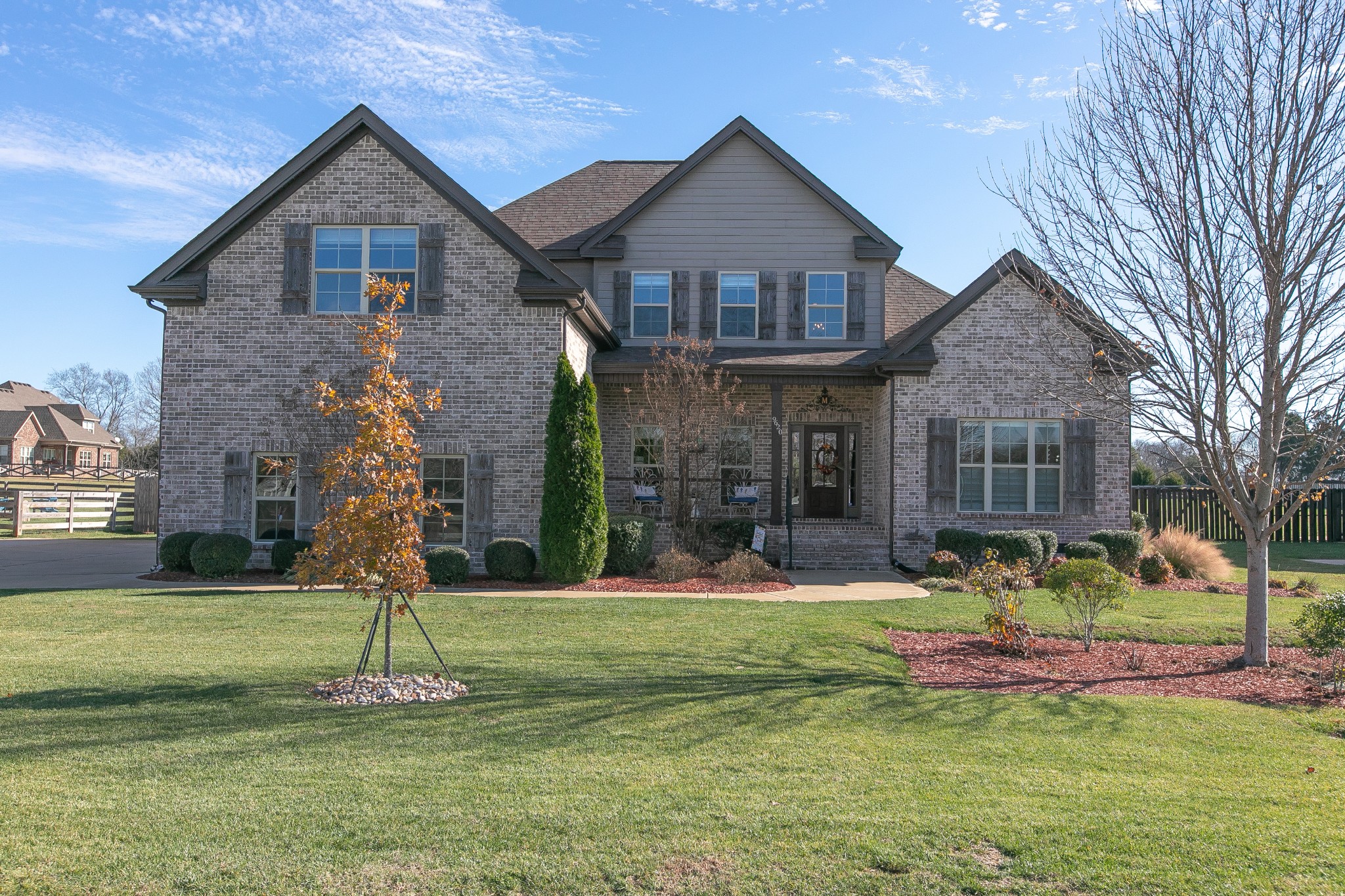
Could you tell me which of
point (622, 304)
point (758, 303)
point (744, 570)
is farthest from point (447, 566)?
point (758, 303)

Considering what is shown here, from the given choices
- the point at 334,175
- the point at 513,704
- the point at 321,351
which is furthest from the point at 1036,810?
the point at 334,175

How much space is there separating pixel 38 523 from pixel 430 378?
18784mm

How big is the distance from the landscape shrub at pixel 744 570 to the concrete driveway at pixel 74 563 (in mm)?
8311

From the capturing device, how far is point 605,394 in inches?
742

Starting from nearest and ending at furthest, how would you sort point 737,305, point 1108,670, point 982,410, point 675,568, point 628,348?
point 1108,670 → point 675,568 → point 982,410 → point 628,348 → point 737,305

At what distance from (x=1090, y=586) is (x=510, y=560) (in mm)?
8150

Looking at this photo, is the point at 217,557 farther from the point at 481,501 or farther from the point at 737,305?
the point at 737,305

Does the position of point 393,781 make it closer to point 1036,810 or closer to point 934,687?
point 1036,810

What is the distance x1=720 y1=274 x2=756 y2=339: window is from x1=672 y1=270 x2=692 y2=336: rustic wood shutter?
647 mm

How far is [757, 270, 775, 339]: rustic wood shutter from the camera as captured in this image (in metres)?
19.1

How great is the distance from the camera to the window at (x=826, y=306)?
19.2m

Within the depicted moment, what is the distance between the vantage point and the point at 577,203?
21203 millimetres

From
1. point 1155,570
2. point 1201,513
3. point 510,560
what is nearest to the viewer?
point 510,560

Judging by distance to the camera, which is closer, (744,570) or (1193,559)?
(744,570)
